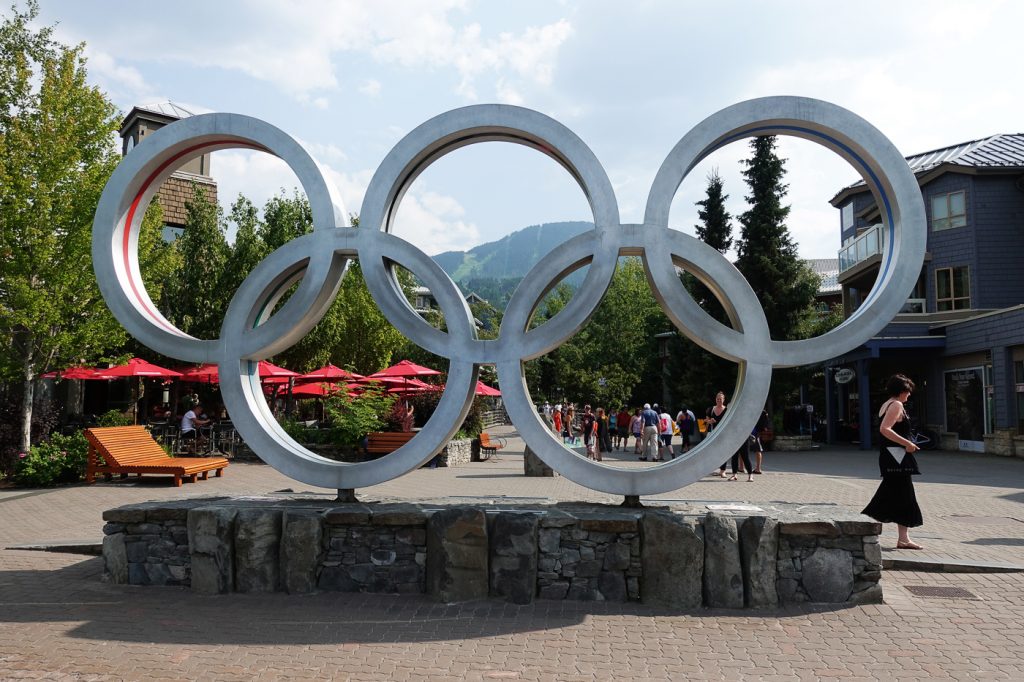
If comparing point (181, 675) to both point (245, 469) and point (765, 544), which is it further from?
point (245, 469)

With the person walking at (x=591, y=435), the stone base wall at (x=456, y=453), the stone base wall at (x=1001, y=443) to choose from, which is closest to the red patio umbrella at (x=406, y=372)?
the stone base wall at (x=456, y=453)

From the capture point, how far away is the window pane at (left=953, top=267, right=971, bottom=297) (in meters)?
27.2

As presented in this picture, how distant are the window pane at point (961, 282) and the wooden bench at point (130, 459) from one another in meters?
26.8

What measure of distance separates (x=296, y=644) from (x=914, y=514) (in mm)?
6771

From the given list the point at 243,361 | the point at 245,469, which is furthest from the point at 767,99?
the point at 245,469

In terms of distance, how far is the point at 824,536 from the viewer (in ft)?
22.3

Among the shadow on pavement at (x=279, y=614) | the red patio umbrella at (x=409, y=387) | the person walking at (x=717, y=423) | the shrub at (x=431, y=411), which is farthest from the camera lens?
the red patio umbrella at (x=409, y=387)

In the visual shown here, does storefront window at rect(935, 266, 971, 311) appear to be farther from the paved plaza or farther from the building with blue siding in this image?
the paved plaza

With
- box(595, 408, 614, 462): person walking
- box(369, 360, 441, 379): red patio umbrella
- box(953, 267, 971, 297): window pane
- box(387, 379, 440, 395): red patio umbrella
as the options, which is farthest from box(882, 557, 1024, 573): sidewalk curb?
box(953, 267, 971, 297): window pane

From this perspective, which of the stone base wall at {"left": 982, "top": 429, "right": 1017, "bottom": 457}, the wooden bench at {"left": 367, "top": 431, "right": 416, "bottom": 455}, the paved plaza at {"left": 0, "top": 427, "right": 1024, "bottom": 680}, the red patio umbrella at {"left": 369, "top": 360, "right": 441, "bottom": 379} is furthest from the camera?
the stone base wall at {"left": 982, "top": 429, "right": 1017, "bottom": 457}

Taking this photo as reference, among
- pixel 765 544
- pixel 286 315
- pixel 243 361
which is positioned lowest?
pixel 765 544

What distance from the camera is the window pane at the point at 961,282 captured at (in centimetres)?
2722

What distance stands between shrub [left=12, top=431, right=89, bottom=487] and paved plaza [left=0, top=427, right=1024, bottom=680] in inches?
237

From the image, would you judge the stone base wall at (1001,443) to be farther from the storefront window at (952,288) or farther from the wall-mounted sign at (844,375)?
the storefront window at (952,288)
